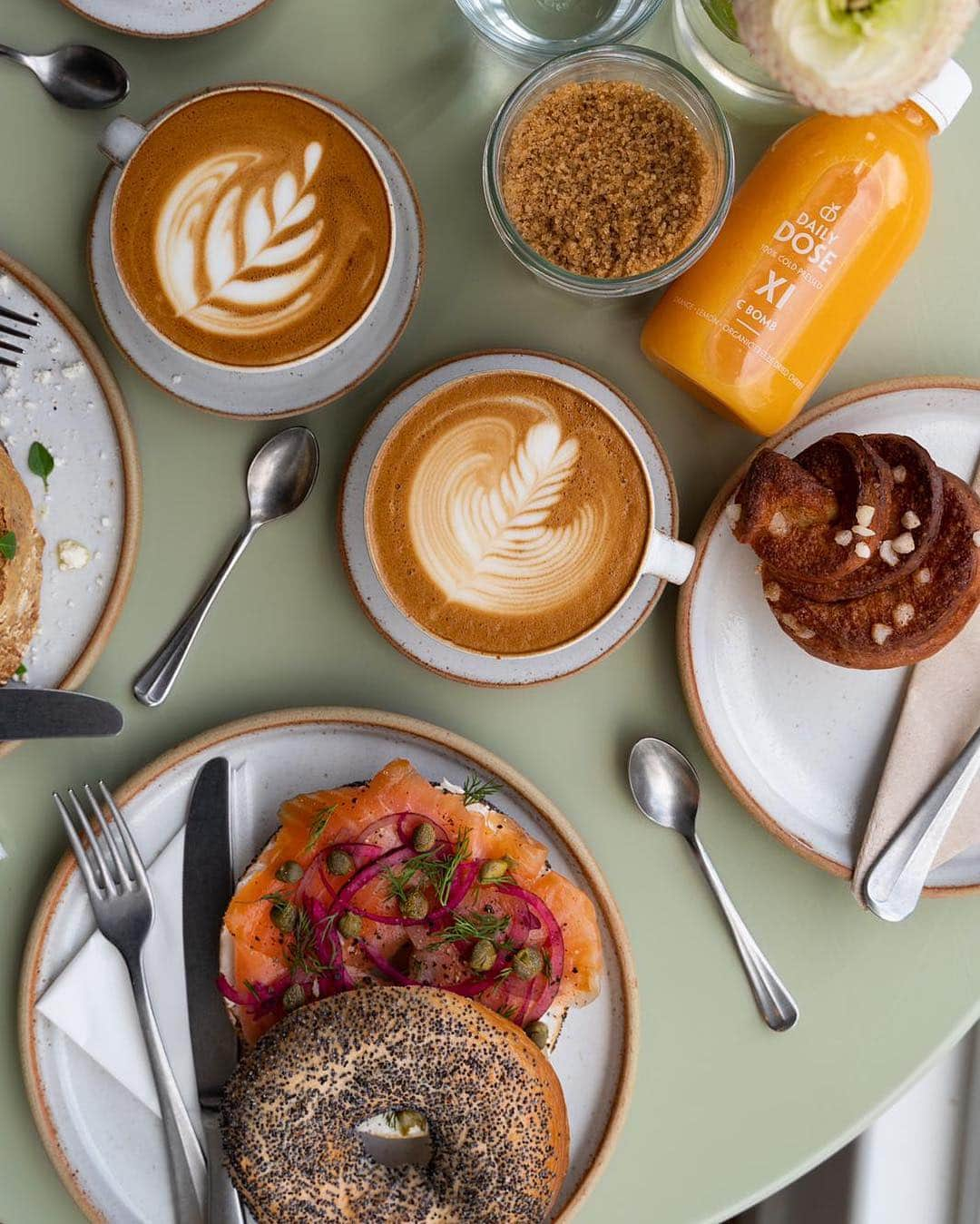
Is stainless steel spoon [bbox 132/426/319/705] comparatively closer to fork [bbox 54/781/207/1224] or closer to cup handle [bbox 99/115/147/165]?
fork [bbox 54/781/207/1224]

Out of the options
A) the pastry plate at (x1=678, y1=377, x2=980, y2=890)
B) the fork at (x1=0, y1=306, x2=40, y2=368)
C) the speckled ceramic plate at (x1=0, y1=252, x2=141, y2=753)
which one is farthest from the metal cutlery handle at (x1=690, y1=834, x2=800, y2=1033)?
the fork at (x1=0, y1=306, x2=40, y2=368)

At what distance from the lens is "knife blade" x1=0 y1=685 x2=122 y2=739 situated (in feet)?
4.12

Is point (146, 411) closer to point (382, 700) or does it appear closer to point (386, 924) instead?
point (382, 700)

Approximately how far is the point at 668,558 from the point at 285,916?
24.1 inches

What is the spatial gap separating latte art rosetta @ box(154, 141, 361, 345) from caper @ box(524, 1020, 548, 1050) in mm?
909

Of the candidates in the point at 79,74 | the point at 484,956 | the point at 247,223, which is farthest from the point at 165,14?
the point at 484,956

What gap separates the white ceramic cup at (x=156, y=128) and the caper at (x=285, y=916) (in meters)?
0.62

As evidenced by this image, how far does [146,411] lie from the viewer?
54.6 inches

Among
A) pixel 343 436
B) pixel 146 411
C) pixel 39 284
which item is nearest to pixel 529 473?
pixel 343 436

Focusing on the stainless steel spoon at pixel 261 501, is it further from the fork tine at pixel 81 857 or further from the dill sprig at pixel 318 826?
the dill sprig at pixel 318 826

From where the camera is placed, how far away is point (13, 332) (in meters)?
1.30

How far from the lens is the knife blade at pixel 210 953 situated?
1.34 meters

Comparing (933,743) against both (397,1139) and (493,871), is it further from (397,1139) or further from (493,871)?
(397,1139)

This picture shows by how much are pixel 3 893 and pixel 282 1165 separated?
0.49 metres
